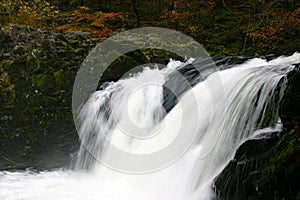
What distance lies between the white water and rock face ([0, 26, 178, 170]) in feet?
1.19

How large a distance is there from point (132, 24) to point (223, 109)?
768 centimetres

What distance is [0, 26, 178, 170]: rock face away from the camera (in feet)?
22.2

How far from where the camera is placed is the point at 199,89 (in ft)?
18.8

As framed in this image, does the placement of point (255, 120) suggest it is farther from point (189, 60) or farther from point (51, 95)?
point (51, 95)

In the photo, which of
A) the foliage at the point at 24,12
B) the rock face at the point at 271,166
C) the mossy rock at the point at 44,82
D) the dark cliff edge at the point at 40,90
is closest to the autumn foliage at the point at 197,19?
the foliage at the point at 24,12

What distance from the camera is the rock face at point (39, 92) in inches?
267

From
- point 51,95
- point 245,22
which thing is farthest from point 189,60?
point 245,22

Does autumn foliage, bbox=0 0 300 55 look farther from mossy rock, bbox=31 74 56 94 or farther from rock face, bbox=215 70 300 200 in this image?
rock face, bbox=215 70 300 200

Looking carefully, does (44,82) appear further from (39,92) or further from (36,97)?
(36,97)

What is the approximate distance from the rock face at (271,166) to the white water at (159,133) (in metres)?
0.21

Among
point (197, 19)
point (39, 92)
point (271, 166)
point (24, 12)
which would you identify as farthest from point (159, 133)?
point (197, 19)

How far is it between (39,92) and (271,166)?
189 inches

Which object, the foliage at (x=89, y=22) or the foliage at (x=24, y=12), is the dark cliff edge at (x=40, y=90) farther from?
the foliage at (x=89, y=22)

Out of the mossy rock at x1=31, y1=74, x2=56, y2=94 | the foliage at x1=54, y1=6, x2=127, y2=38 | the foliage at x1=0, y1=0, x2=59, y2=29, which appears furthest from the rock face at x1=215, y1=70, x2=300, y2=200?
the foliage at x1=0, y1=0, x2=59, y2=29
